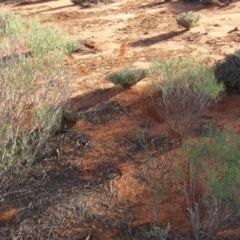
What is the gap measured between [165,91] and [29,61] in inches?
79.6

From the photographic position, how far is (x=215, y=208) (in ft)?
16.5

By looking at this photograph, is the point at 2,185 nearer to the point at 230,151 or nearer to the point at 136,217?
the point at 136,217

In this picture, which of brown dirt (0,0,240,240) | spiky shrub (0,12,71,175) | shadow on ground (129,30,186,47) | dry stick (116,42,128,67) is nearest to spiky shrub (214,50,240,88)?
brown dirt (0,0,240,240)

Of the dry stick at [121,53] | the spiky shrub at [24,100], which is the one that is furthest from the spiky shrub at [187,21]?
the spiky shrub at [24,100]

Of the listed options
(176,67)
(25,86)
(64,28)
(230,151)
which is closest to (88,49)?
(64,28)

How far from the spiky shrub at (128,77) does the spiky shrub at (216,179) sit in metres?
3.85

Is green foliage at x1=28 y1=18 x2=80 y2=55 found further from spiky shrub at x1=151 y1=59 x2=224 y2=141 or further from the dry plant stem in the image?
the dry plant stem

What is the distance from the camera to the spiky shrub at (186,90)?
22.7 feet

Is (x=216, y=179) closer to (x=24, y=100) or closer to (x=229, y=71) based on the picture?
(x=24, y=100)

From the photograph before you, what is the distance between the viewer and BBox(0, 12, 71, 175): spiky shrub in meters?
6.01

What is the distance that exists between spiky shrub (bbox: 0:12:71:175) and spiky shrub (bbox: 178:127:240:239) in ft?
6.31

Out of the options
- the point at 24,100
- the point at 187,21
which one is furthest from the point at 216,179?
the point at 187,21

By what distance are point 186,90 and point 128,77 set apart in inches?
90.1

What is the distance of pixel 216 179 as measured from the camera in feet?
15.8
